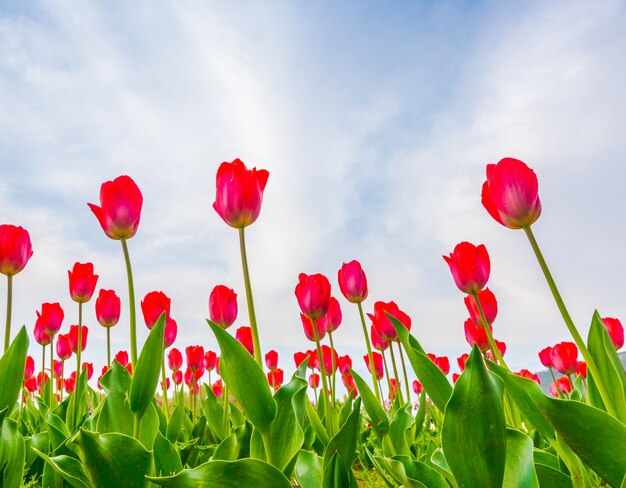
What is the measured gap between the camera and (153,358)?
148cm

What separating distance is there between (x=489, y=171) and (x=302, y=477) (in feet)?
4.37

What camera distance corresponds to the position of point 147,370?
4.89ft

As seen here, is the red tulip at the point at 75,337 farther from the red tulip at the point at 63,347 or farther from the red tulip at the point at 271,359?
the red tulip at the point at 271,359

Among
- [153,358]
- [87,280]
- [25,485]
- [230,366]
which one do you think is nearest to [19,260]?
[87,280]

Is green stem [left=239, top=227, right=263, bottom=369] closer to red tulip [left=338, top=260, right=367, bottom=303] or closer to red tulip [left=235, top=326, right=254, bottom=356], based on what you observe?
red tulip [left=338, top=260, right=367, bottom=303]

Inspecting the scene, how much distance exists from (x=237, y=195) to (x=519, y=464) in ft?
4.36

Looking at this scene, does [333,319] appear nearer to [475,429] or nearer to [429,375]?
[429,375]

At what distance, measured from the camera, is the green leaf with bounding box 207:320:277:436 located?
4.58 ft

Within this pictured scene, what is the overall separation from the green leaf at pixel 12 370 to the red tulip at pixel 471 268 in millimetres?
1858

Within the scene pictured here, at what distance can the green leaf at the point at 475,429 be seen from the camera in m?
0.98

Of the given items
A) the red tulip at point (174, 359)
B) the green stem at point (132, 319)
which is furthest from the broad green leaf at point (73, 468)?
the red tulip at point (174, 359)

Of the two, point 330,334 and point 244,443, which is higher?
point 330,334

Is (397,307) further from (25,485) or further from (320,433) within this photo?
(25,485)

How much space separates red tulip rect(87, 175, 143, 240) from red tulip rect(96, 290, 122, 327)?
1098 millimetres
